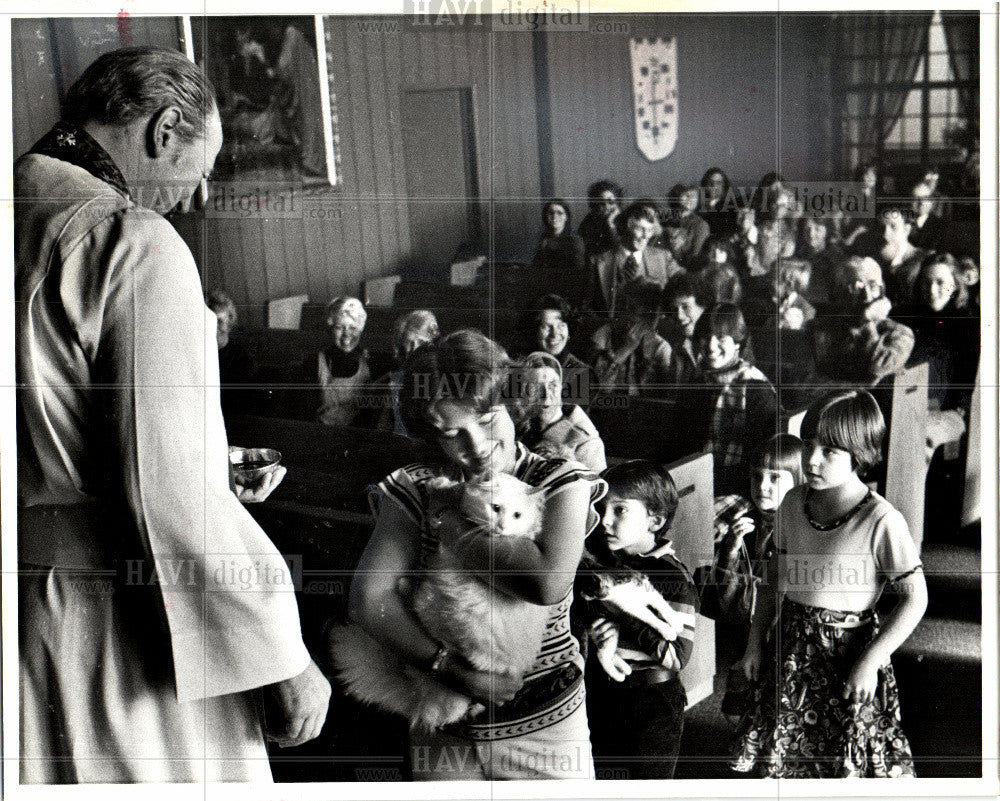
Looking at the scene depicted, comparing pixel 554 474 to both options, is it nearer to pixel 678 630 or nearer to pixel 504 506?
pixel 504 506

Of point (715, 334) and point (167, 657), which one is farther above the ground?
point (715, 334)

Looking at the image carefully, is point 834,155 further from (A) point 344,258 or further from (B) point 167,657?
(B) point 167,657

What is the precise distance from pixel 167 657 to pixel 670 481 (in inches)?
49.8

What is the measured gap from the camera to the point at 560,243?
2.55 meters

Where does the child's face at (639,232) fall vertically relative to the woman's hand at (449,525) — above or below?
above

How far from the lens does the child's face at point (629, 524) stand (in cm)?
257

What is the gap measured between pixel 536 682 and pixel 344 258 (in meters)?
1.11

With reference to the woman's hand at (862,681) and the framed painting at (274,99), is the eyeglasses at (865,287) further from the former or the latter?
the framed painting at (274,99)

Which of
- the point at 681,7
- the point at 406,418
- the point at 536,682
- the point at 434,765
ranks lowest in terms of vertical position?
the point at 434,765

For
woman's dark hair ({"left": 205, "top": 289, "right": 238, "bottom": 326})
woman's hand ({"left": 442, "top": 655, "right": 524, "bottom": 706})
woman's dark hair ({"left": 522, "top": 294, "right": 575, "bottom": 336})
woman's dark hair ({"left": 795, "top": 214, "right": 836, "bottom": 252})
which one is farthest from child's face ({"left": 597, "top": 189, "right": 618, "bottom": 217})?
woman's hand ({"left": 442, "top": 655, "right": 524, "bottom": 706})

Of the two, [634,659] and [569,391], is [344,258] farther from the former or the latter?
[634,659]

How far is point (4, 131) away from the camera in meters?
2.59

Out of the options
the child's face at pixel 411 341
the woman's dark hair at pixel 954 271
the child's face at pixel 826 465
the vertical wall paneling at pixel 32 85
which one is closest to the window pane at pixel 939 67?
the woman's dark hair at pixel 954 271

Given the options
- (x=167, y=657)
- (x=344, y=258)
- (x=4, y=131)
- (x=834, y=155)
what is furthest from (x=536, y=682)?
(x=4, y=131)
